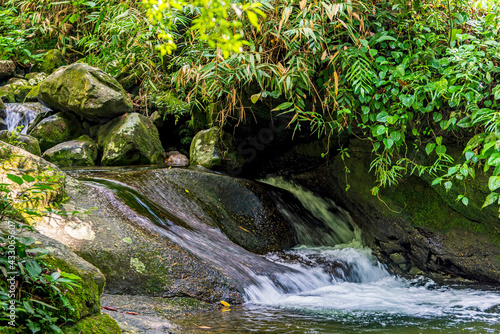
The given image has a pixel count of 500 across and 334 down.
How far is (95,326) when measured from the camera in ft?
5.49

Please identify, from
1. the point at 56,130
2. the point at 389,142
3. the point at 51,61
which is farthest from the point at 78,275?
the point at 51,61

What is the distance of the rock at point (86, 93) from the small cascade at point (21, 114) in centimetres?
97

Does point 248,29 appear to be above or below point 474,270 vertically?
above

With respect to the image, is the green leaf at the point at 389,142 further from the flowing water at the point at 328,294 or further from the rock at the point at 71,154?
the rock at the point at 71,154

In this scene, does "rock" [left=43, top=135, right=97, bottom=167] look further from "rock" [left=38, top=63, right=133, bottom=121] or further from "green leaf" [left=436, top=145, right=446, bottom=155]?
"green leaf" [left=436, top=145, right=446, bottom=155]

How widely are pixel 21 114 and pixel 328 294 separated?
23.8ft

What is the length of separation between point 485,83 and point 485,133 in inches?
17.8

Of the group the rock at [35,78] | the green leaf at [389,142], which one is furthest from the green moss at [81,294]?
the rock at [35,78]

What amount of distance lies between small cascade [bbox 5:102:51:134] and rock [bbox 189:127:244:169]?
151 inches

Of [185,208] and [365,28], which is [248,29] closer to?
[365,28]

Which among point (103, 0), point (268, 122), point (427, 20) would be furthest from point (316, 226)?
point (103, 0)

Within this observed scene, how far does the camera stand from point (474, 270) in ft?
13.5

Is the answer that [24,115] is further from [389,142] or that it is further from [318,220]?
[389,142]

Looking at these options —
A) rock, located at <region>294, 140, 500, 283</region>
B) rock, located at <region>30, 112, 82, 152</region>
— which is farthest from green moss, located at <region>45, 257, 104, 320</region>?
rock, located at <region>30, 112, 82, 152</region>
